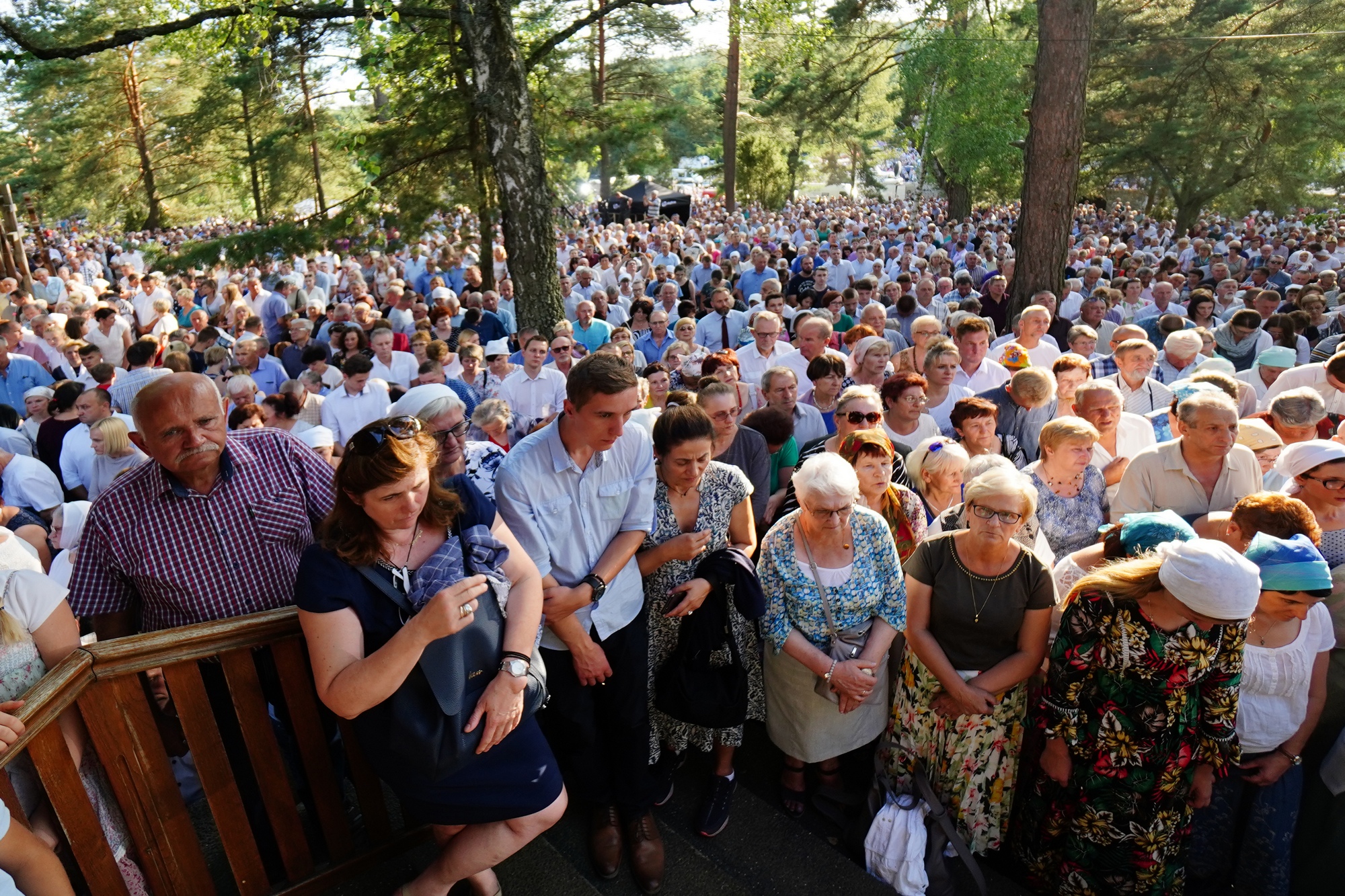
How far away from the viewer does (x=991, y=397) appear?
17.6 feet

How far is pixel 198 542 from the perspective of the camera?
8.81 ft

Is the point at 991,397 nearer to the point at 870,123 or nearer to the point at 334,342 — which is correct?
the point at 334,342

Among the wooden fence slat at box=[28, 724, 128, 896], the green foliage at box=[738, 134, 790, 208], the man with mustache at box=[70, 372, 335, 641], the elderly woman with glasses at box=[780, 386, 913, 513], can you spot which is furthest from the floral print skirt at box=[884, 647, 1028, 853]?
the green foliage at box=[738, 134, 790, 208]

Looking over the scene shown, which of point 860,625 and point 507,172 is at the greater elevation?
point 507,172

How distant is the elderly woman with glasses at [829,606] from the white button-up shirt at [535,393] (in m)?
3.97

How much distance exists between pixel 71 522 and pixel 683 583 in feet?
10.9

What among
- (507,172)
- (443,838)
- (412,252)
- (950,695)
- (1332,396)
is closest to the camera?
(443,838)

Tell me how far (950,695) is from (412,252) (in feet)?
33.6

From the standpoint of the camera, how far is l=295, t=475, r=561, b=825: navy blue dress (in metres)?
2.19

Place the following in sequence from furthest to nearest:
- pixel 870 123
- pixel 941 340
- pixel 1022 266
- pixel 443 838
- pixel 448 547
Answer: pixel 870 123, pixel 1022 266, pixel 941 340, pixel 443 838, pixel 448 547

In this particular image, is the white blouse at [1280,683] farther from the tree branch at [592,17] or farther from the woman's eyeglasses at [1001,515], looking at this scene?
the tree branch at [592,17]

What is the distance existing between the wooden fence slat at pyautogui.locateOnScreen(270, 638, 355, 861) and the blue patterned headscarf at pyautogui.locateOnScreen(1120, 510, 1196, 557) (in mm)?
2926

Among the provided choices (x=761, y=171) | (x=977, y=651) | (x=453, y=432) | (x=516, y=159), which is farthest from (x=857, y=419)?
(x=761, y=171)

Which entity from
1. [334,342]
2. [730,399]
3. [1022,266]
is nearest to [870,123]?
[1022,266]
